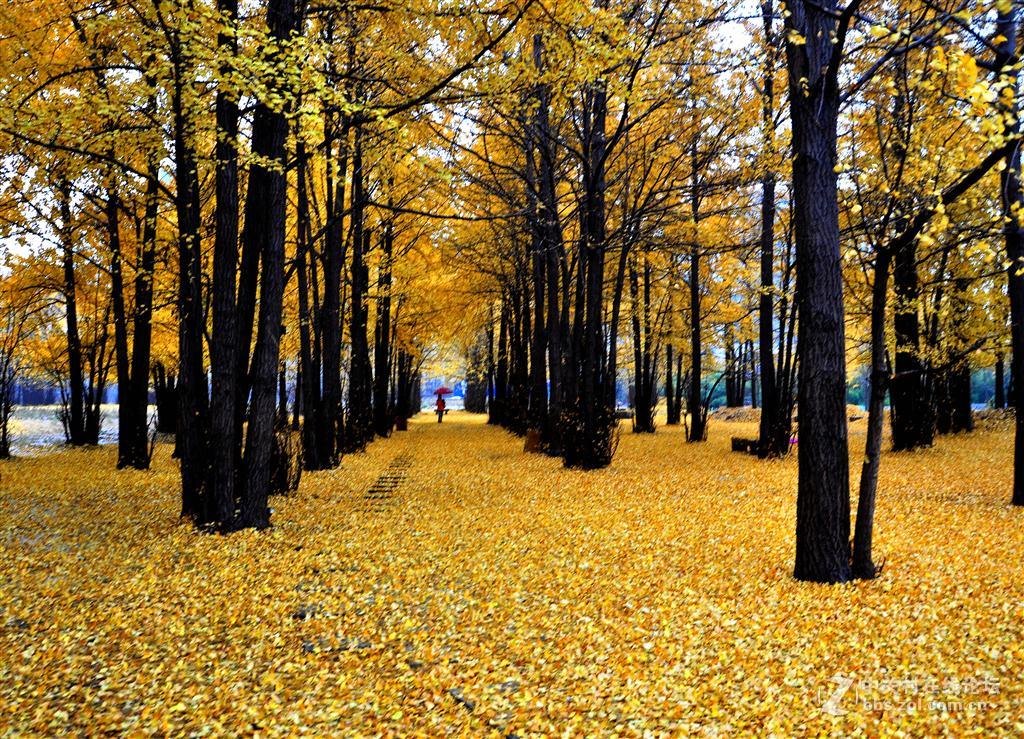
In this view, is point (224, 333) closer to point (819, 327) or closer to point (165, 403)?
point (819, 327)

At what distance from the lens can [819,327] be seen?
484 cm

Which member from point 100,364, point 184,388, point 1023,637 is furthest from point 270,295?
point 100,364

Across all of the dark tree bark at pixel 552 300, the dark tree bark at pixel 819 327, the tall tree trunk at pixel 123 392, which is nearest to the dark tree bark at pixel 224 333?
the dark tree bark at pixel 819 327

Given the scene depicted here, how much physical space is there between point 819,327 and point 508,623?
3.12m

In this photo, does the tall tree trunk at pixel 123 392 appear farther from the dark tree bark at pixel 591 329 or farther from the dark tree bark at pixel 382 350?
the dark tree bark at pixel 591 329

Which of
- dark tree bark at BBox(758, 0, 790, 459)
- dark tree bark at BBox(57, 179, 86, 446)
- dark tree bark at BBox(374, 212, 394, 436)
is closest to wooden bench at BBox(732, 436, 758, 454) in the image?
dark tree bark at BBox(758, 0, 790, 459)

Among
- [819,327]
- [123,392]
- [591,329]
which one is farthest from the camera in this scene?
[123,392]

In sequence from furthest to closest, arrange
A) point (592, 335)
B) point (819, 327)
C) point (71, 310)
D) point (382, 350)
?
1. point (382, 350)
2. point (71, 310)
3. point (592, 335)
4. point (819, 327)

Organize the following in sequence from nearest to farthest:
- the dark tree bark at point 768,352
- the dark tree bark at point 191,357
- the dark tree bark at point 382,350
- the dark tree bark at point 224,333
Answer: the dark tree bark at point 224,333
the dark tree bark at point 191,357
the dark tree bark at point 768,352
the dark tree bark at point 382,350

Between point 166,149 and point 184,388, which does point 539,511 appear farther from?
point 166,149

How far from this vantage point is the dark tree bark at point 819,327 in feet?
15.8

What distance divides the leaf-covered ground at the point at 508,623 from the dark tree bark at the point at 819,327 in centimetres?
37

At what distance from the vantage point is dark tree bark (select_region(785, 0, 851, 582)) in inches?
189
